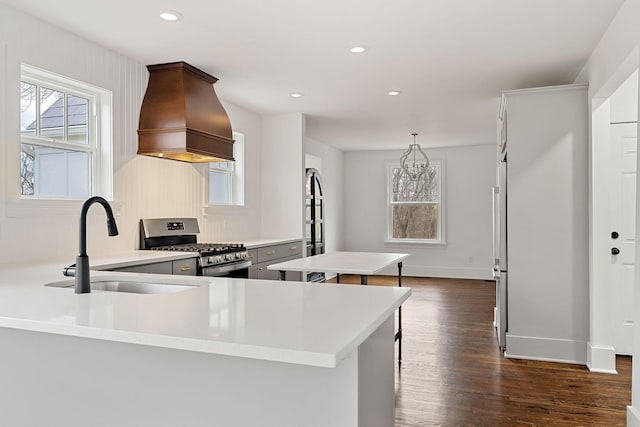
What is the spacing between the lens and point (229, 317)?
1.25m

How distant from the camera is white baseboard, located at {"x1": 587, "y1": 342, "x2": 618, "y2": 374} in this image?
11.5 ft

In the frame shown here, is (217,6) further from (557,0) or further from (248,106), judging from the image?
(248,106)

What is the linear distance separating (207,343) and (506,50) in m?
3.28

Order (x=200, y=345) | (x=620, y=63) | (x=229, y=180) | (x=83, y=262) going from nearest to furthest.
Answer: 1. (x=200, y=345)
2. (x=83, y=262)
3. (x=620, y=63)
4. (x=229, y=180)

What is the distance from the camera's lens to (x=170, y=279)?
2.05 m

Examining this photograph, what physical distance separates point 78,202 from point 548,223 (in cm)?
366

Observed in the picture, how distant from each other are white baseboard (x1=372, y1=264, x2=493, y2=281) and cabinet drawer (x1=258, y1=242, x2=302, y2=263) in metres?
3.33

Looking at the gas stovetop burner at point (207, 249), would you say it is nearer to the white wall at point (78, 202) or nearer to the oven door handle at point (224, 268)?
the oven door handle at point (224, 268)

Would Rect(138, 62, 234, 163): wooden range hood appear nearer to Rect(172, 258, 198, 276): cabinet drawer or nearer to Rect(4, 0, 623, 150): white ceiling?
Rect(4, 0, 623, 150): white ceiling

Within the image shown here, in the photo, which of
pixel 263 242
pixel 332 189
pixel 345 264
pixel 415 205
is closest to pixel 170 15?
pixel 345 264

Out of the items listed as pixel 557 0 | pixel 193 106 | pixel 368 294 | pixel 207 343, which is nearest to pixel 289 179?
pixel 193 106

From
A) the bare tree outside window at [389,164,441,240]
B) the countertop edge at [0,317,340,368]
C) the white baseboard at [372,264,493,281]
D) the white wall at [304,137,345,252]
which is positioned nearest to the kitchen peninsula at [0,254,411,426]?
the countertop edge at [0,317,340,368]

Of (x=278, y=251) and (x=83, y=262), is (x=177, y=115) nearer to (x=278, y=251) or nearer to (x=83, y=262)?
(x=278, y=251)

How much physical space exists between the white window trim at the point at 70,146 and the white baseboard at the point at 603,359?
12.6 ft
